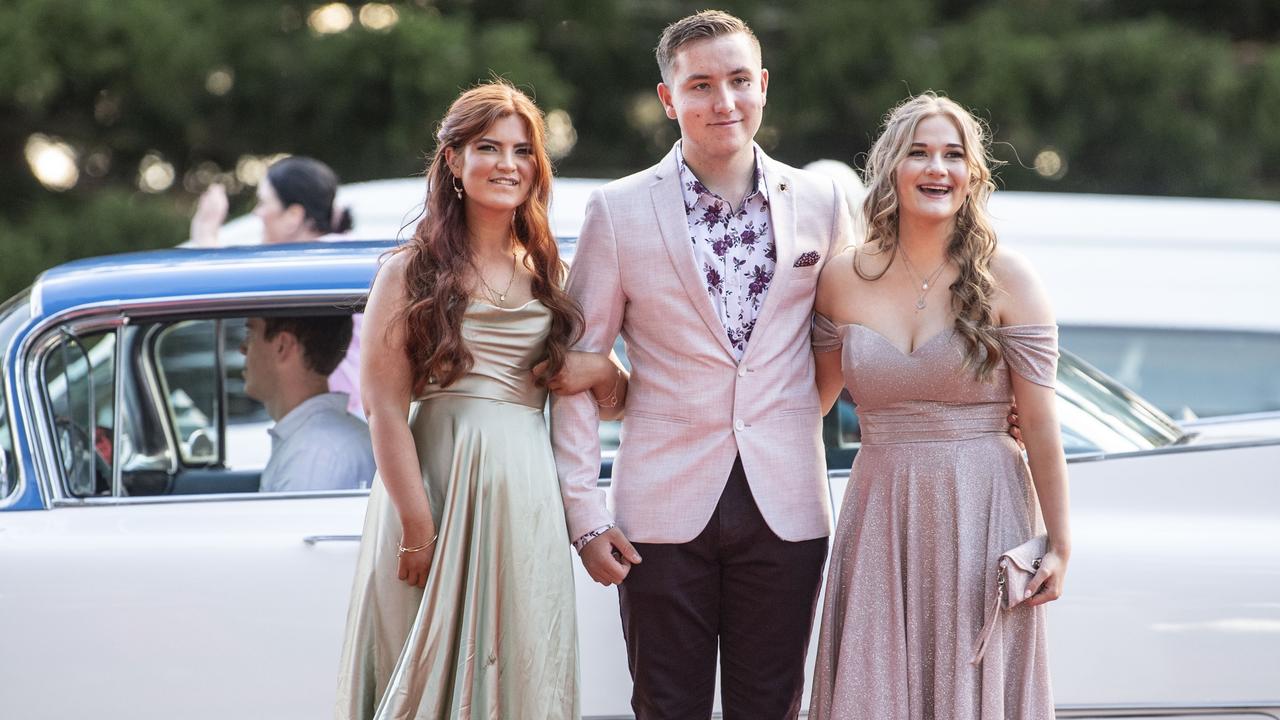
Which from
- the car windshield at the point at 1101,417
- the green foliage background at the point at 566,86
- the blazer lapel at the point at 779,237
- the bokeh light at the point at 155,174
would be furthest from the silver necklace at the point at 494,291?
the bokeh light at the point at 155,174

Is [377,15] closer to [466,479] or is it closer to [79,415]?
[79,415]

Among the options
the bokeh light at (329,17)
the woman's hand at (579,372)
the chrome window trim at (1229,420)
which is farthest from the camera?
the bokeh light at (329,17)

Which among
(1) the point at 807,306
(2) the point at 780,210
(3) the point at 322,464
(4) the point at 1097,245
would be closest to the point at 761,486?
(1) the point at 807,306

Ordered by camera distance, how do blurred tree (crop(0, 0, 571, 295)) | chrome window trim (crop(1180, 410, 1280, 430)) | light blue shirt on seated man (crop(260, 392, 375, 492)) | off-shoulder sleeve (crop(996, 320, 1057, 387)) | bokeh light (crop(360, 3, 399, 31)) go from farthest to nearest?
1. bokeh light (crop(360, 3, 399, 31))
2. blurred tree (crop(0, 0, 571, 295))
3. chrome window trim (crop(1180, 410, 1280, 430))
4. light blue shirt on seated man (crop(260, 392, 375, 492))
5. off-shoulder sleeve (crop(996, 320, 1057, 387))

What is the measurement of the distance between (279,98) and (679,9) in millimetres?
3397

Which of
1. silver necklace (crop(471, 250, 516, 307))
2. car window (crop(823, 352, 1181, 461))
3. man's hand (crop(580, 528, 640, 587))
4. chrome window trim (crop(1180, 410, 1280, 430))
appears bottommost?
man's hand (crop(580, 528, 640, 587))

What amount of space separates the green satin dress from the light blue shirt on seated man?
59 centimetres

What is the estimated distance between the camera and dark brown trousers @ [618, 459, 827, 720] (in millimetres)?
2893

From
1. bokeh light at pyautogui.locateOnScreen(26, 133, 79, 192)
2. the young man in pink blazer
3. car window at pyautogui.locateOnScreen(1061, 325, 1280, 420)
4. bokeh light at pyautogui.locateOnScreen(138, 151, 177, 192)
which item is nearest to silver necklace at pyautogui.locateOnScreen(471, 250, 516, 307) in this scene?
the young man in pink blazer

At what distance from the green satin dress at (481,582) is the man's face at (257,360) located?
0.88 m

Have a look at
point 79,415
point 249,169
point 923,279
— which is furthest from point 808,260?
point 249,169

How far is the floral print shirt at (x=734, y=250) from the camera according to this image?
115 inches

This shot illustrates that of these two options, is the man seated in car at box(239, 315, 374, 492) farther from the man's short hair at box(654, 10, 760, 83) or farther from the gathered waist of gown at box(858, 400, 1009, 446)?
the gathered waist of gown at box(858, 400, 1009, 446)

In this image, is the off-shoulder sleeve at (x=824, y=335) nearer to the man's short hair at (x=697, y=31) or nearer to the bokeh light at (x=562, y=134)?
the man's short hair at (x=697, y=31)
